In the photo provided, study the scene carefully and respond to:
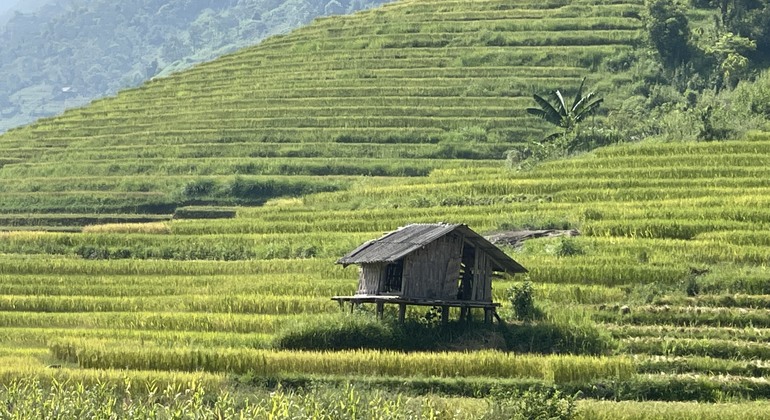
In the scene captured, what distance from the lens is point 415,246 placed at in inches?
1001

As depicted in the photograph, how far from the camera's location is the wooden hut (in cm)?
2545

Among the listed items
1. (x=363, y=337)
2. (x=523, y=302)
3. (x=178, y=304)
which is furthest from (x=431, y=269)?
(x=178, y=304)

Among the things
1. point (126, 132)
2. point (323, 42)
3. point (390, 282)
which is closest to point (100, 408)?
point (390, 282)

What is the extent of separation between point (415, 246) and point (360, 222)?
10.4 metres

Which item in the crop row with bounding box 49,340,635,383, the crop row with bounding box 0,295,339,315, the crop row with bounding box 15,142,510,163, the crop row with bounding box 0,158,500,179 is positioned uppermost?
the crop row with bounding box 15,142,510,163

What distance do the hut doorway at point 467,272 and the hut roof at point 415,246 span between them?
321 millimetres

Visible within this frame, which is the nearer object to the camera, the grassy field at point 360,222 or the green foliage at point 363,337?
the grassy field at point 360,222

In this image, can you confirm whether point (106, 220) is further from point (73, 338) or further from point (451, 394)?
point (451, 394)

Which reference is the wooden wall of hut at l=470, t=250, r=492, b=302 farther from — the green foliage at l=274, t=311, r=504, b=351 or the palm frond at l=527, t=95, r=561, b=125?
the palm frond at l=527, t=95, r=561, b=125

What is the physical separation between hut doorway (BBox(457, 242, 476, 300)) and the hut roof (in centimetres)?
32

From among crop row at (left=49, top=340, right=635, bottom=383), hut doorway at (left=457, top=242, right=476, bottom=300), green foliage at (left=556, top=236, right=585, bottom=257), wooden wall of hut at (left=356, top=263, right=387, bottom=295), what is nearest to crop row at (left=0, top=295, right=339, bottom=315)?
wooden wall of hut at (left=356, top=263, right=387, bottom=295)

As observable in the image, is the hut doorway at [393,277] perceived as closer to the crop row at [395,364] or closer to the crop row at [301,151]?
the crop row at [395,364]

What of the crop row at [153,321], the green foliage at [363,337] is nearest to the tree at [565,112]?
the crop row at [153,321]

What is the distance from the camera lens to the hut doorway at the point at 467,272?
26469mm
